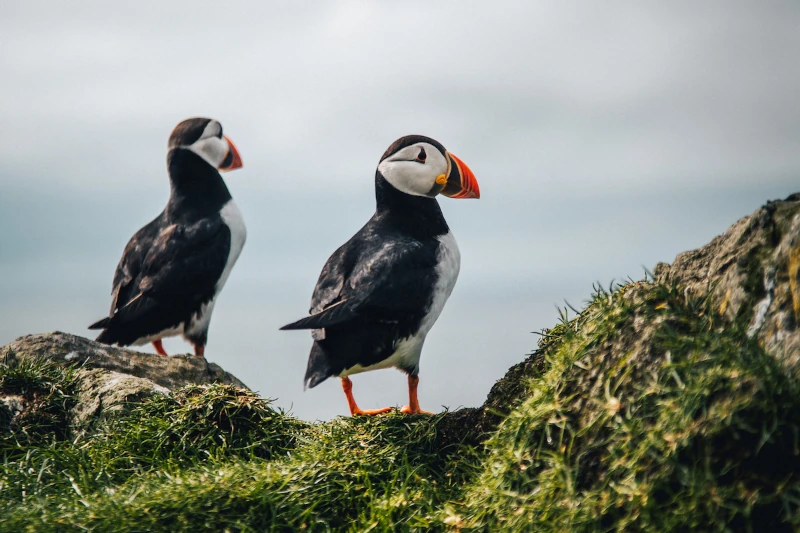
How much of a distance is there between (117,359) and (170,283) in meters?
1.58

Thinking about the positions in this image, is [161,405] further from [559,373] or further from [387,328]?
[559,373]

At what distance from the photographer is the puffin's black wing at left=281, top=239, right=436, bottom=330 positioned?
209 inches

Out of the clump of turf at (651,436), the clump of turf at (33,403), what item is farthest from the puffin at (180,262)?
the clump of turf at (651,436)

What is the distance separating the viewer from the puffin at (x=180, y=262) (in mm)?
7793

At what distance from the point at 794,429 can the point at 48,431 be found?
4.36 metres

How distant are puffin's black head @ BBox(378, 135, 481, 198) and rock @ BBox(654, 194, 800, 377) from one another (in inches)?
111

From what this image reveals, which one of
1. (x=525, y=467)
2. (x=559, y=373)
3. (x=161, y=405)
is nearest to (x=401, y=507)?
(x=525, y=467)

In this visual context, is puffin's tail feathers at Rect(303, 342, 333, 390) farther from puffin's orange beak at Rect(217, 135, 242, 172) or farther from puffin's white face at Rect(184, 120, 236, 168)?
puffin's orange beak at Rect(217, 135, 242, 172)

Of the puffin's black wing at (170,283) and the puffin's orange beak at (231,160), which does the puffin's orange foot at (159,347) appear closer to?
the puffin's black wing at (170,283)

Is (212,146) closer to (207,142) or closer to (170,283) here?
(207,142)

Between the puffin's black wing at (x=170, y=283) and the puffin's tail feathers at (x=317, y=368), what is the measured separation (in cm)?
284

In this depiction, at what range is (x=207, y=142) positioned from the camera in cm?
909

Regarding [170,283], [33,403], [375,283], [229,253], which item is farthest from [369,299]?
[229,253]

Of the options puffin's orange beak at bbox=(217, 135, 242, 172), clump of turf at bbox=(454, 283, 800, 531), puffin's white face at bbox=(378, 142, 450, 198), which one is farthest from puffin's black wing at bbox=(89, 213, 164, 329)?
clump of turf at bbox=(454, 283, 800, 531)
